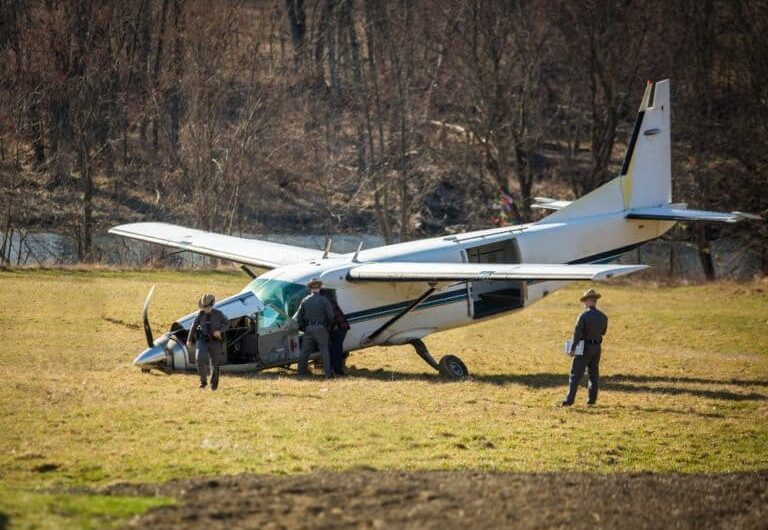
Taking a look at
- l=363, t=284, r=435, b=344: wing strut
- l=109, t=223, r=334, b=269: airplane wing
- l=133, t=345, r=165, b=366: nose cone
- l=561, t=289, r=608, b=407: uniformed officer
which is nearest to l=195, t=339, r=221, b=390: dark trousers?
l=133, t=345, r=165, b=366: nose cone

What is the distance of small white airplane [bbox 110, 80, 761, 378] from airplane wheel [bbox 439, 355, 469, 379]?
3cm

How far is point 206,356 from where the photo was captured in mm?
18547

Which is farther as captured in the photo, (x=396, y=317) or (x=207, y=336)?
(x=396, y=317)

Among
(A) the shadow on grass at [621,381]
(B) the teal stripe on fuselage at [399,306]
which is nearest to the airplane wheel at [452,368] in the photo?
(A) the shadow on grass at [621,381]

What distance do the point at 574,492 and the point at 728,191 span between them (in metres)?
41.9

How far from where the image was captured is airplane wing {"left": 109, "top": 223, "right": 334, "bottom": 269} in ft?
82.5

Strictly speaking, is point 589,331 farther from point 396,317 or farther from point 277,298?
point 277,298

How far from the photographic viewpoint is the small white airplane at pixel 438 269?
20672mm

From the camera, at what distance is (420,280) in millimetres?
21469

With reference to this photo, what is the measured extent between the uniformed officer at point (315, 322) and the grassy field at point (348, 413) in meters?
0.68

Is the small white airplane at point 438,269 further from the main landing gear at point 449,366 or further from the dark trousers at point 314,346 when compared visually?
the dark trousers at point 314,346

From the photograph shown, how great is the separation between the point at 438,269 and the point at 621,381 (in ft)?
15.7

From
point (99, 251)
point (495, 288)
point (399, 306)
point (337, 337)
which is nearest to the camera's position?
point (337, 337)

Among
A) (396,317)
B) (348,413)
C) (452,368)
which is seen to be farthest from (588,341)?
(396,317)
